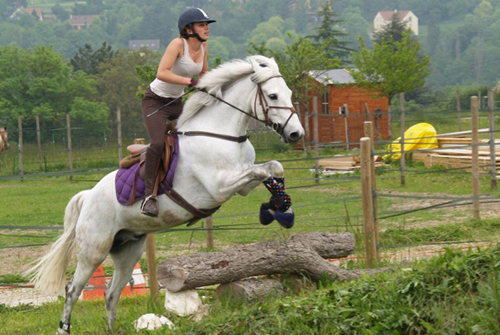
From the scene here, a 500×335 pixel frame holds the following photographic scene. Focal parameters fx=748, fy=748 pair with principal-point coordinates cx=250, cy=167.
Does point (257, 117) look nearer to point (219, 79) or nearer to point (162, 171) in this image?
point (219, 79)

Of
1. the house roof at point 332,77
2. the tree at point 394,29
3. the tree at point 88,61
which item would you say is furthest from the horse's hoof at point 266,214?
the tree at point 394,29

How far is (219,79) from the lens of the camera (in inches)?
260

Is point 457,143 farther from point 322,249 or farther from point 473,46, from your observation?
point 473,46

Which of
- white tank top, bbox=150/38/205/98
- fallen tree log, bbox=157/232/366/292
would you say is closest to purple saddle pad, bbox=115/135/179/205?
white tank top, bbox=150/38/205/98

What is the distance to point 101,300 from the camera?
942 centimetres

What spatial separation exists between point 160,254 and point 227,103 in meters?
5.90

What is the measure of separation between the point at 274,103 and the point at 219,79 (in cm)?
65

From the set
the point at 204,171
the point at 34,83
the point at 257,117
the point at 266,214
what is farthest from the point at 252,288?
the point at 34,83

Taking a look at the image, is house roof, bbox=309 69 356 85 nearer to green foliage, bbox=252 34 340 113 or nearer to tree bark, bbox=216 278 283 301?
Answer: green foliage, bbox=252 34 340 113

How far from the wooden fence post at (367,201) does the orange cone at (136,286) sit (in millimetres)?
2933

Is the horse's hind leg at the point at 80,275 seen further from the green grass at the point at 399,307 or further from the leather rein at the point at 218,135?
the green grass at the point at 399,307

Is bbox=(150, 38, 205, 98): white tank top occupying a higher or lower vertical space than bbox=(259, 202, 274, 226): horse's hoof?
higher

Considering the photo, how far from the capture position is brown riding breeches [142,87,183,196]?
255 inches

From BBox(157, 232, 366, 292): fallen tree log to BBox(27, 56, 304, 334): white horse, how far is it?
46cm
